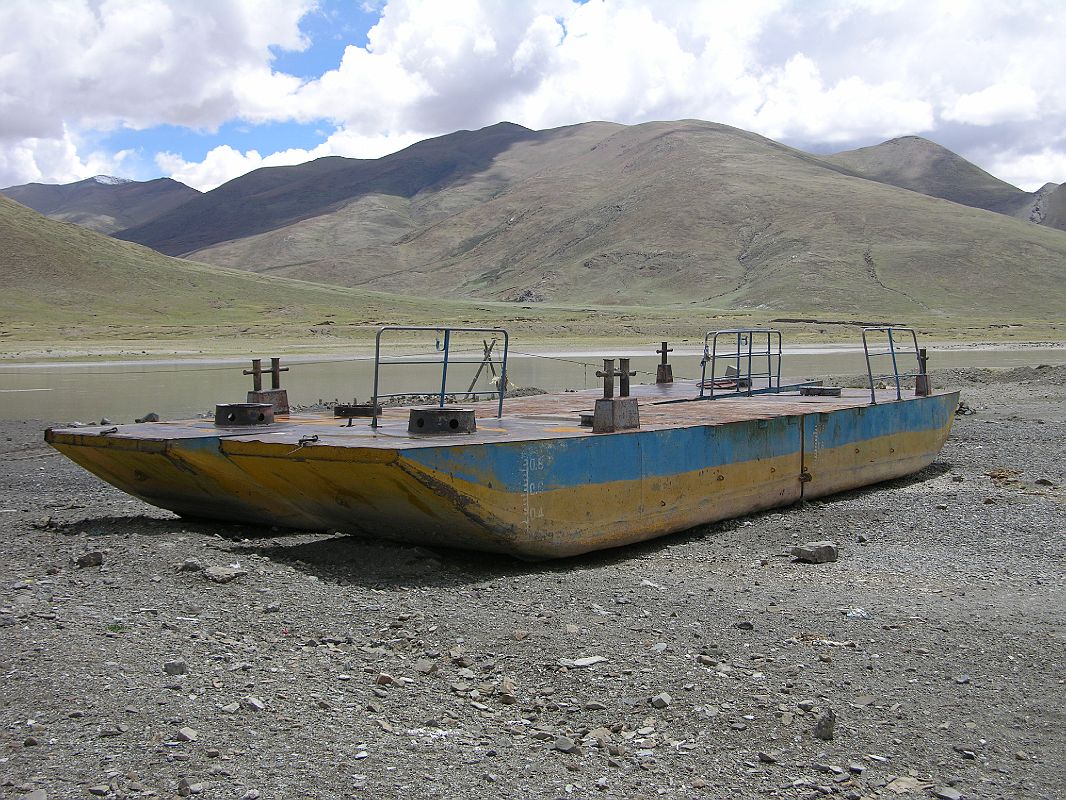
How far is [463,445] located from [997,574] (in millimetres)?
3851

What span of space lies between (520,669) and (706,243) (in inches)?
4700

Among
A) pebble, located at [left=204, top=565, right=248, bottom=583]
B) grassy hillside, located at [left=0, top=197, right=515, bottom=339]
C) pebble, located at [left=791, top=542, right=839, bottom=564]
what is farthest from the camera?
grassy hillside, located at [left=0, top=197, right=515, bottom=339]

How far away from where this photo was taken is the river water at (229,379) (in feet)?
66.3

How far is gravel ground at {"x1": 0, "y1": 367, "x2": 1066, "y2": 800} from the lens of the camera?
13.7 ft

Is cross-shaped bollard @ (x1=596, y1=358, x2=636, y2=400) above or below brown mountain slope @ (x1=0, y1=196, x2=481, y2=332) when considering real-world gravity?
below

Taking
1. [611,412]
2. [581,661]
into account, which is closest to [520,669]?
Result: [581,661]

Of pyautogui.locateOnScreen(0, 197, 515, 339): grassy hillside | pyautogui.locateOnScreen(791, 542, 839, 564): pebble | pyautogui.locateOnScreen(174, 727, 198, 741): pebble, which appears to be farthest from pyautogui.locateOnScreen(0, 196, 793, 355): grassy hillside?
pyautogui.locateOnScreen(174, 727, 198, 741): pebble

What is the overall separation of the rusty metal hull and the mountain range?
267 ft

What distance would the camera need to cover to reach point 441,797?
3994mm

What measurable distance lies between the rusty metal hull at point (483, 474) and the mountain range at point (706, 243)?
3201 inches

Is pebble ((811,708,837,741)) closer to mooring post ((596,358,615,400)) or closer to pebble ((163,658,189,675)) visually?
pebble ((163,658,189,675))

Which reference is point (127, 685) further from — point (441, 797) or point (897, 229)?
point (897, 229)

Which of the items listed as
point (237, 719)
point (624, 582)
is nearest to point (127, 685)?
point (237, 719)

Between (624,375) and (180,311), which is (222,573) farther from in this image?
(180,311)
